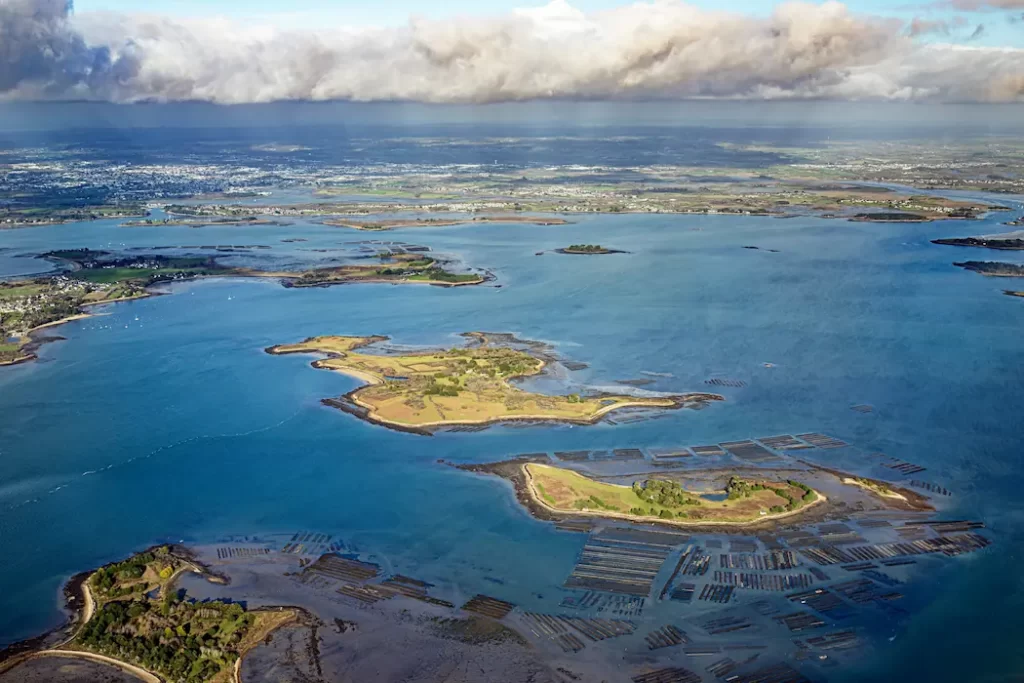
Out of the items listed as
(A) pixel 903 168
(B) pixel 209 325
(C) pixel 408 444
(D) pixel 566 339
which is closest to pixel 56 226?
(B) pixel 209 325

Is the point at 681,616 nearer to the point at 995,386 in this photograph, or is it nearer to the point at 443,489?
the point at 443,489

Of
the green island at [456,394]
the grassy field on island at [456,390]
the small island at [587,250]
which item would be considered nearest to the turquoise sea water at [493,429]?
the green island at [456,394]

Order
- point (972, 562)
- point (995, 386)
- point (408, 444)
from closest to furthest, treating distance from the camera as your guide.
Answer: point (972, 562) → point (408, 444) → point (995, 386)

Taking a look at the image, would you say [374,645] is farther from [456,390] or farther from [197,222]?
[197,222]

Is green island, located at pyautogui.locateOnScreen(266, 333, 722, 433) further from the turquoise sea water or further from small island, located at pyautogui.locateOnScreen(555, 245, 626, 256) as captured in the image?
small island, located at pyautogui.locateOnScreen(555, 245, 626, 256)

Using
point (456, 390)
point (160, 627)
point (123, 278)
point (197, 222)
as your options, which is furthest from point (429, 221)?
point (160, 627)

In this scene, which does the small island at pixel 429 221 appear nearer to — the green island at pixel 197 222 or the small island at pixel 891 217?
the green island at pixel 197 222
